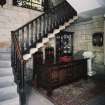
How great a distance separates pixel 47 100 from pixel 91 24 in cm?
420

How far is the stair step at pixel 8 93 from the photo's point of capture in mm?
3223

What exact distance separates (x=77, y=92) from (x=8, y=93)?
7.64 feet

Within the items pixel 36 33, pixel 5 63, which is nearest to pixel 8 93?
pixel 5 63

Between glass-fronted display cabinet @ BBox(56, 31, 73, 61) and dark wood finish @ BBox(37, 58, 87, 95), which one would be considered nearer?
dark wood finish @ BBox(37, 58, 87, 95)

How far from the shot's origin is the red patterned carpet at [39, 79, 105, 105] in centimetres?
409

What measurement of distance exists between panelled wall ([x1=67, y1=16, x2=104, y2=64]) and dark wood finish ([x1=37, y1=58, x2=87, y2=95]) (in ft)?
3.73

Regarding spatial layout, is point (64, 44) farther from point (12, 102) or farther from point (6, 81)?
point (12, 102)

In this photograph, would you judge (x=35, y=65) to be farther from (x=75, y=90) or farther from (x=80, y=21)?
(x=80, y=21)

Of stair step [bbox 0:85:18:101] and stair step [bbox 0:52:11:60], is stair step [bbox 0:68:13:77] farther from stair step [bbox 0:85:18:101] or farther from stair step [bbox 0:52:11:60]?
stair step [bbox 0:52:11:60]

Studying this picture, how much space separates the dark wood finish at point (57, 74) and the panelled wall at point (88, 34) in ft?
3.73

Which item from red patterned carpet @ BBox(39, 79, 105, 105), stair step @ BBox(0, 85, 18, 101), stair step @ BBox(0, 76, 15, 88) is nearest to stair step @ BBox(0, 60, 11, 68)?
stair step @ BBox(0, 76, 15, 88)

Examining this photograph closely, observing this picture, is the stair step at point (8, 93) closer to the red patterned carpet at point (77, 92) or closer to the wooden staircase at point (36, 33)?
the wooden staircase at point (36, 33)

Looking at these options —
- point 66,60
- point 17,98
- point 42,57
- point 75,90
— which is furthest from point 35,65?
point 17,98

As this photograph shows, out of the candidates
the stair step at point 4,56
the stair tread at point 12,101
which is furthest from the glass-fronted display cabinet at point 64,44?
the stair tread at point 12,101
